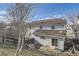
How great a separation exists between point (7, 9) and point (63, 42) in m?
0.74

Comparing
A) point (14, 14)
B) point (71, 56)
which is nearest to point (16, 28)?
point (14, 14)

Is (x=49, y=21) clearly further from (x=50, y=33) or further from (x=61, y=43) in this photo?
(x=61, y=43)

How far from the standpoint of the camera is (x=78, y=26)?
4.01 m

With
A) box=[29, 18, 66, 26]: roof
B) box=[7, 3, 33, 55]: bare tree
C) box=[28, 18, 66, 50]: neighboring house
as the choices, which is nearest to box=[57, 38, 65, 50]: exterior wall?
box=[28, 18, 66, 50]: neighboring house

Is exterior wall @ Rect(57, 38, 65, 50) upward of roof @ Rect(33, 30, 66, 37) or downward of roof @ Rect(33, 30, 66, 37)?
downward

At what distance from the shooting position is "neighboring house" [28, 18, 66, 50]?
4.01 metres

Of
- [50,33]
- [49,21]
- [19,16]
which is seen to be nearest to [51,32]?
[50,33]

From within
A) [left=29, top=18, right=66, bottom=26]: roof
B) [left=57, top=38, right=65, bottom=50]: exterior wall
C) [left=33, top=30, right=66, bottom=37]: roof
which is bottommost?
[left=57, top=38, right=65, bottom=50]: exterior wall

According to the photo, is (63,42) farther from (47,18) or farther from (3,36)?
(3,36)

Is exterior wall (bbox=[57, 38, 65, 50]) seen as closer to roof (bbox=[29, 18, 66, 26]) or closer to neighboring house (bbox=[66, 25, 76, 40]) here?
neighboring house (bbox=[66, 25, 76, 40])

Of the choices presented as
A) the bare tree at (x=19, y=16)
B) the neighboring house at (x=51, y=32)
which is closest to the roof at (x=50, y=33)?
the neighboring house at (x=51, y=32)

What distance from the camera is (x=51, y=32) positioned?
402cm

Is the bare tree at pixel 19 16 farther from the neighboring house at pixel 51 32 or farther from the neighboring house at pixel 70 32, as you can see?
the neighboring house at pixel 70 32

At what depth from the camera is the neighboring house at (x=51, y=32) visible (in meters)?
4.01
